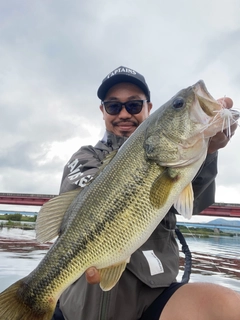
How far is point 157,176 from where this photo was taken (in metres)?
1.98

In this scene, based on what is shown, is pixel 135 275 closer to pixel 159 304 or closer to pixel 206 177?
pixel 159 304

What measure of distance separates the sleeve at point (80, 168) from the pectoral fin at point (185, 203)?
71 cm

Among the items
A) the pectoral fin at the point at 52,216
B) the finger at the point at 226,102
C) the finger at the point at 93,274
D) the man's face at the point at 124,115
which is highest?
the man's face at the point at 124,115

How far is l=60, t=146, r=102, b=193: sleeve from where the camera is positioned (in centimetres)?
253

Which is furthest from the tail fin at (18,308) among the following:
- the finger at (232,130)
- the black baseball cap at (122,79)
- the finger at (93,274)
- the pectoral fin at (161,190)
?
the black baseball cap at (122,79)

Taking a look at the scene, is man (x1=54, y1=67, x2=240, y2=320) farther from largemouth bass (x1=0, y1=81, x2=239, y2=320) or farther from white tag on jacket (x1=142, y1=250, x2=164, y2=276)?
largemouth bass (x1=0, y1=81, x2=239, y2=320)

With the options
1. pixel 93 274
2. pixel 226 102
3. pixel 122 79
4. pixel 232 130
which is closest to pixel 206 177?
pixel 232 130

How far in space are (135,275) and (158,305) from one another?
0.30m

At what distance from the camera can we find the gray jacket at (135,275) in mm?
2246

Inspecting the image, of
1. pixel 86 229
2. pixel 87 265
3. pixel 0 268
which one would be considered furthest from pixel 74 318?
pixel 0 268

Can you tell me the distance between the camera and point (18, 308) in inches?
74.0

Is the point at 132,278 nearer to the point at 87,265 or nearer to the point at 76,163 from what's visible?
the point at 87,265

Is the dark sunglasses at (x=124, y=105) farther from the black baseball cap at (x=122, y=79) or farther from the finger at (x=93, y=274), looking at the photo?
the finger at (x=93, y=274)

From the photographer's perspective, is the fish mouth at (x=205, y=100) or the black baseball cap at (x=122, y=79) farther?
the black baseball cap at (x=122, y=79)
